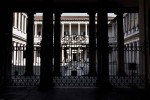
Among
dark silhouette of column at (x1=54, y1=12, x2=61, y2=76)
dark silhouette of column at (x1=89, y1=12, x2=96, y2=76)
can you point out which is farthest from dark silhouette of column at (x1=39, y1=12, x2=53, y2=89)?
dark silhouette of column at (x1=89, y1=12, x2=96, y2=76)

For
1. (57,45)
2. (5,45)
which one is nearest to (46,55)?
(5,45)

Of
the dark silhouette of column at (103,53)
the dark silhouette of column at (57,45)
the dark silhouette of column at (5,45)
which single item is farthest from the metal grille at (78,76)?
the dark silhouette of column at (103,53)

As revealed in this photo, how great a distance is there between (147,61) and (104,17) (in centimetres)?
333

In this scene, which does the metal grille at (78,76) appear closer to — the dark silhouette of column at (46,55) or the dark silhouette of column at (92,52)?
the dark silhouette of column at (92,52)

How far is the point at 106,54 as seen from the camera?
9.53m

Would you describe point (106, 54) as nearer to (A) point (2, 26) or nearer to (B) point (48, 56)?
(B) point (48, 56)

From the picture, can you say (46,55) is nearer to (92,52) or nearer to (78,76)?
(78,76)

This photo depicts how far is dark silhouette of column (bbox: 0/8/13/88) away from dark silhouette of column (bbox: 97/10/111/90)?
4997mm

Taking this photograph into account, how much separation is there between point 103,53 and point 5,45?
17.3 ft

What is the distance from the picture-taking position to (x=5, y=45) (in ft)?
33.2

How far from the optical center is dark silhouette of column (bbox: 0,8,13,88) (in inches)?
388

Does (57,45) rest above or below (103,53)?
above

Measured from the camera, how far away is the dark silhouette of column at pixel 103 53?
31.0 feet

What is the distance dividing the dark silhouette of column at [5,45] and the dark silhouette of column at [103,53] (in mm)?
4997
